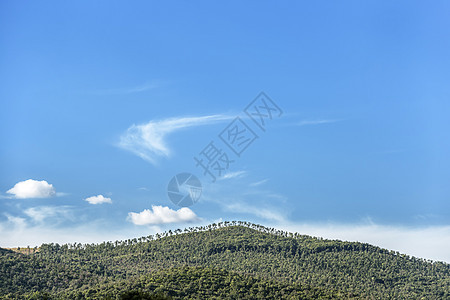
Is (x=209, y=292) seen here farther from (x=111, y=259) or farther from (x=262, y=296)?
(x=111, y=259)

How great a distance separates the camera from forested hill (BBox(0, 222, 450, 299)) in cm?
10712

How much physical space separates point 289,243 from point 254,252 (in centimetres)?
1799

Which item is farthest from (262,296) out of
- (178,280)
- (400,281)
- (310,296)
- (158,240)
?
(158,240)

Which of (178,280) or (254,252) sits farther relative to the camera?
(254,252)

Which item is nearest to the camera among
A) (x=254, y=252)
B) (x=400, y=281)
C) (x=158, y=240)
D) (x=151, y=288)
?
(x=151, y=288)

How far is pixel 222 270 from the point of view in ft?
397

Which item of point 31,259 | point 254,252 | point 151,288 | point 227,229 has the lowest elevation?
point 151,288

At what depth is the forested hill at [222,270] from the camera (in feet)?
351

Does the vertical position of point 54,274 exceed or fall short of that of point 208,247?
it falls short

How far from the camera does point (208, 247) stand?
174 meters

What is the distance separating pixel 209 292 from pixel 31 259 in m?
63.1

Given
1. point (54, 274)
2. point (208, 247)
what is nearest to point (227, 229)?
point (208, 247)

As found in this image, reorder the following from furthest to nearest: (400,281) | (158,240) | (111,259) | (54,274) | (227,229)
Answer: (227,229) < (158,240) < (111,259) < (400,281) < (54,274)

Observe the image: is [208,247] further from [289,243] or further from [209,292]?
[209,292]
